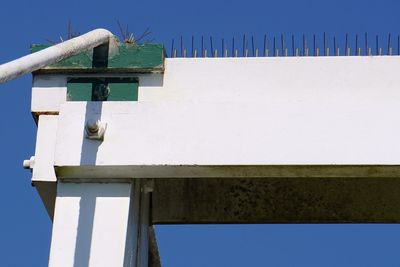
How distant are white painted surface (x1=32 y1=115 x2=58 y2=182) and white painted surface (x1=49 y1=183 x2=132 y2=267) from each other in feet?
1.05

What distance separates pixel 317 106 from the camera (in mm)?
9664

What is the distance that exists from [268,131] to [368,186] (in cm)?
169

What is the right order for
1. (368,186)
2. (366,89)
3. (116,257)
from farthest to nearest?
(368,186) → (366,89) → (116,257)

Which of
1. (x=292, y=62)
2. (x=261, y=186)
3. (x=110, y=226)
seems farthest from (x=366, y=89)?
(x=110, y=226)

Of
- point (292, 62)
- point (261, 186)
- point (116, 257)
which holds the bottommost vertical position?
point (116, 257)

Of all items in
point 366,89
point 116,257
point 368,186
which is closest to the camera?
point 116,257

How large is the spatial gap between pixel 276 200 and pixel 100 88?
1.78 meters

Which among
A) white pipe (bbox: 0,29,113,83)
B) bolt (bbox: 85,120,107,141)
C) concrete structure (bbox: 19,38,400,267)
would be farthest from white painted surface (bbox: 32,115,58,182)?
white pipe (bbox: 0,29,113,83)

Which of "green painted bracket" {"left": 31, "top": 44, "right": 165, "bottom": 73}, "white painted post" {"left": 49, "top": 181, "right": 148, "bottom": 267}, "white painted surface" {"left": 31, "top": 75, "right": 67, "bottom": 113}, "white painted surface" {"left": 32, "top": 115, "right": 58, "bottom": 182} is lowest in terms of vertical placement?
"white painted post" {"left": 49, "top": 181, "right": 148, "bottom": 267}

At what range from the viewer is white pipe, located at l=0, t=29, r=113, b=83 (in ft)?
27.9

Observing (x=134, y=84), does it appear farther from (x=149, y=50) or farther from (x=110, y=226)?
(x=110, y=226)

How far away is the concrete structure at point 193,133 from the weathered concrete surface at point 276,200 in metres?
0.68

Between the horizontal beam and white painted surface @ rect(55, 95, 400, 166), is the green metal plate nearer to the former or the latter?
white painted surface @ rect(55, 95, 400, 166)

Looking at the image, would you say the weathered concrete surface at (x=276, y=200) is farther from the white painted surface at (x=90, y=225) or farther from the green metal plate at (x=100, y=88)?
the white painted surface at (x=90, y=225)
